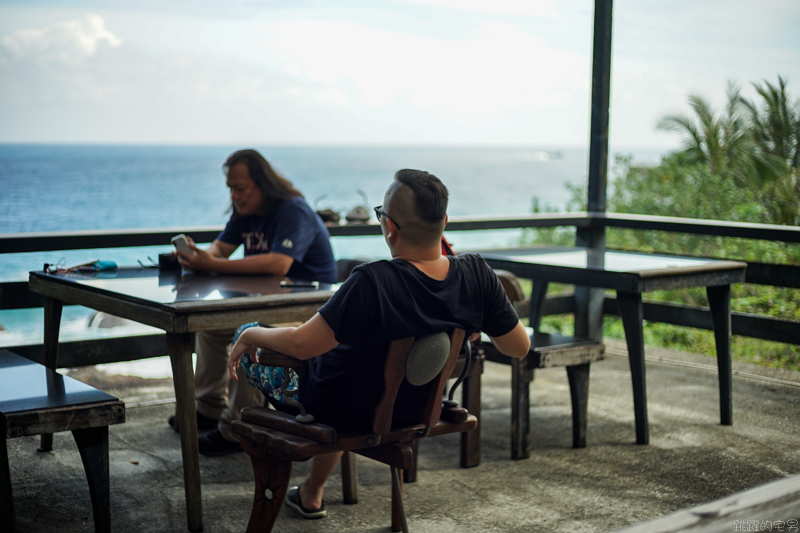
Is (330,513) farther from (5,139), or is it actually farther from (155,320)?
(5,139)

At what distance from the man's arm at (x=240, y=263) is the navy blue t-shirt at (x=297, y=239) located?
0.05 m

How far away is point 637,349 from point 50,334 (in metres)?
2.46

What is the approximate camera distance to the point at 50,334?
10.8ft

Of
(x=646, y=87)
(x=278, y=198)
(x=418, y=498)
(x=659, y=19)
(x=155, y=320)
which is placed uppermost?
(x=659, y=19)

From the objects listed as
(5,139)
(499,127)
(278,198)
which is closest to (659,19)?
(499,127)

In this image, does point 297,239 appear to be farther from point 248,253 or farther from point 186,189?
point 186,189

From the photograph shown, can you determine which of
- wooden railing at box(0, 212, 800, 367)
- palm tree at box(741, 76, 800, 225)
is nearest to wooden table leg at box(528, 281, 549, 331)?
wooden railing at box(0, 212, 800, 367)

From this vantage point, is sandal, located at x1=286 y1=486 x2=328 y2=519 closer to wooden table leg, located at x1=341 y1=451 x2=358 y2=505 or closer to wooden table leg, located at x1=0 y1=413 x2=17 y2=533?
wooden table leg, located at x1=341 y1=451 x2=358 y2=505

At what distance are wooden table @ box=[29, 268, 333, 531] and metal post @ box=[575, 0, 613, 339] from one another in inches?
109

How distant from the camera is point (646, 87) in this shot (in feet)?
143

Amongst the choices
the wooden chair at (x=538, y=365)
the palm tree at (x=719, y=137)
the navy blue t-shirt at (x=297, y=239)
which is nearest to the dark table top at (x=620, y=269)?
the wooden chair at (x=538, y=365)

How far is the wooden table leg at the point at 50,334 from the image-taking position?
3259 millimetres

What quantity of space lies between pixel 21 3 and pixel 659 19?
3260 centimetres

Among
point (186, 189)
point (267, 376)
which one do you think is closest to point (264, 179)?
point (267, 376)
